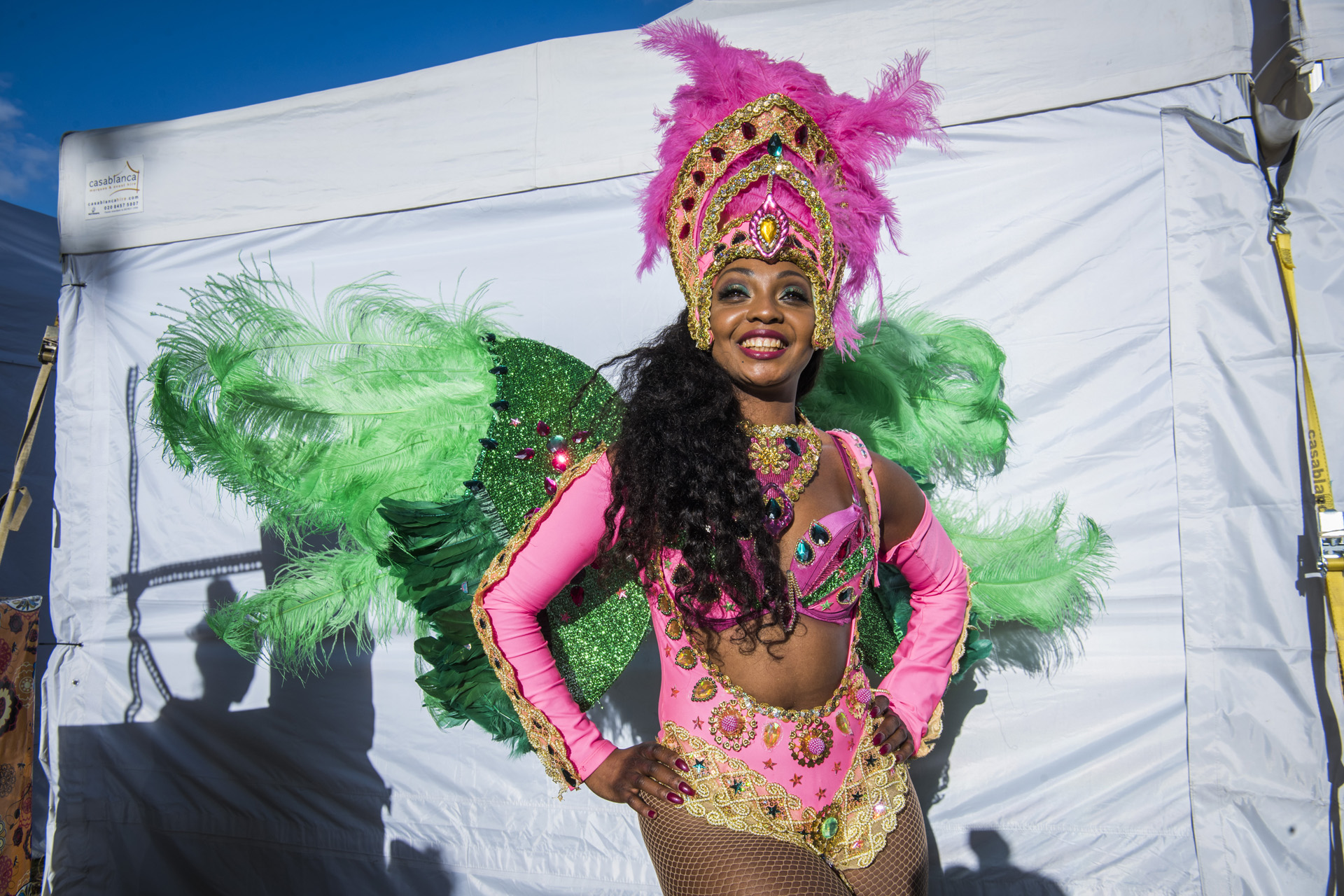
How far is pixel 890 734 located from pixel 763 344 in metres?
0.81

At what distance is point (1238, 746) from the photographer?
2.19 metres

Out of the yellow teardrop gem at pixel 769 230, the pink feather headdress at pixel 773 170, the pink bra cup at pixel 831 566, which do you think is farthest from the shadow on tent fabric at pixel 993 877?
the yellow teardrop gem at pixel 769 230

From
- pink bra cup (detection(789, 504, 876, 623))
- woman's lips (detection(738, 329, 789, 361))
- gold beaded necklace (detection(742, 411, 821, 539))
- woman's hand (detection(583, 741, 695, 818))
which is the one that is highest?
woman's lips (detection(738, 329, 789, 361))

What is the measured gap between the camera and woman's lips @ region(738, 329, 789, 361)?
142cm

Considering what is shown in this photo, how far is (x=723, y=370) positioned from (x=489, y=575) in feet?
1.94

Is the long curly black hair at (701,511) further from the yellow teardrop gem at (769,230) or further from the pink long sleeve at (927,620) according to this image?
the pink long sleeve at (927,620)

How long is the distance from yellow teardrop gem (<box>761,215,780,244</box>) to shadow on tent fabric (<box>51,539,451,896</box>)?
7.63ft

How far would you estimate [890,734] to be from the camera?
1.53m

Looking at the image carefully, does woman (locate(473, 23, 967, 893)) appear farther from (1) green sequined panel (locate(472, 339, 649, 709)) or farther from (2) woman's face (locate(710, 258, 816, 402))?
(1) green sequined panel (locate(472, 339, 649, 709))

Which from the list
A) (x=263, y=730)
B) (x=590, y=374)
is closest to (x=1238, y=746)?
(x=590, y=374)

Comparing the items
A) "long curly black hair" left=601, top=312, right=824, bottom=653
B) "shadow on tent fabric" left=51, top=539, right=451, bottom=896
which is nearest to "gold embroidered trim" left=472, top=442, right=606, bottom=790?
"long curly black hair" left=601, top=312, right=824, bottom=653

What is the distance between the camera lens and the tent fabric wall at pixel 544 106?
2316 mm

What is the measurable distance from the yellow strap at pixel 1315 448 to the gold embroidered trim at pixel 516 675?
6.45 feet

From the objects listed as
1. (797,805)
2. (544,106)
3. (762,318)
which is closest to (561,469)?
(762,318)
